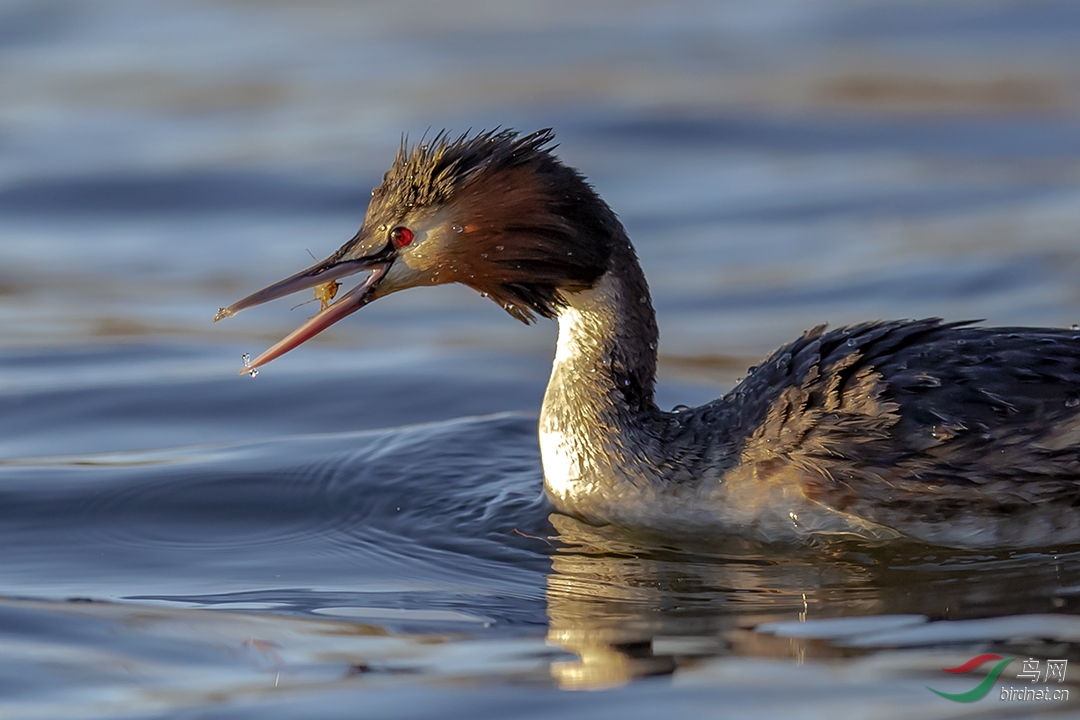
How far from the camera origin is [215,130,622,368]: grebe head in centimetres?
598

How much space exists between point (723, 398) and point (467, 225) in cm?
113

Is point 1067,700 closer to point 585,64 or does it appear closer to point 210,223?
point 210,223

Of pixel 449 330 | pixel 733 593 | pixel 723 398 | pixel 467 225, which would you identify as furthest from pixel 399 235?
pixel 449 330

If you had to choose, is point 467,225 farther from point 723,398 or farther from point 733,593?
point 733,593

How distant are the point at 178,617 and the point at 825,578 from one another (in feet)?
6.69

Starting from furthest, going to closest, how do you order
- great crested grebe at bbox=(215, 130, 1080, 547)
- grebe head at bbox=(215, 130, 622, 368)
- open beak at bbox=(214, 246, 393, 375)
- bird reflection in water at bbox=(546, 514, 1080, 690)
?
grebe head at bbox=(215, 130, 622, 368), open beak at bbox=(214, 246, 393, 375), great crested grebe at bbox=(215, 130, 1080, 547), bird reflection in water at bbox=(546, 514, 1080, 690)

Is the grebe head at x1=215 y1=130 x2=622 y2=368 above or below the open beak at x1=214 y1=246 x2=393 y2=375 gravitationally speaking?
above

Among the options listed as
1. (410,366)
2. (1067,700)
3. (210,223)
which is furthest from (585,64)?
(1067,700)

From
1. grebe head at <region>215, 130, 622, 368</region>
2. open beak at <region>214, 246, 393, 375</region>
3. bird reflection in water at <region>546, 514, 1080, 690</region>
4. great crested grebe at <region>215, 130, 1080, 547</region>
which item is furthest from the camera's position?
grebe head at <region>215, 130, 622, 368</region>

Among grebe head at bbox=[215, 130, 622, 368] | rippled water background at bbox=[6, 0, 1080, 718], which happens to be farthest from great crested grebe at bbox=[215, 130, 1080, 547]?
rippled water background at bbox=[6, 0, 1080, 718]

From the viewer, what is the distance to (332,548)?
20.0ft

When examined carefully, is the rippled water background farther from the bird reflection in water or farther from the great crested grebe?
the great crested grebe

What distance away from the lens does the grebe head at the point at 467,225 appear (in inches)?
235

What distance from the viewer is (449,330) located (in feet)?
30.1
